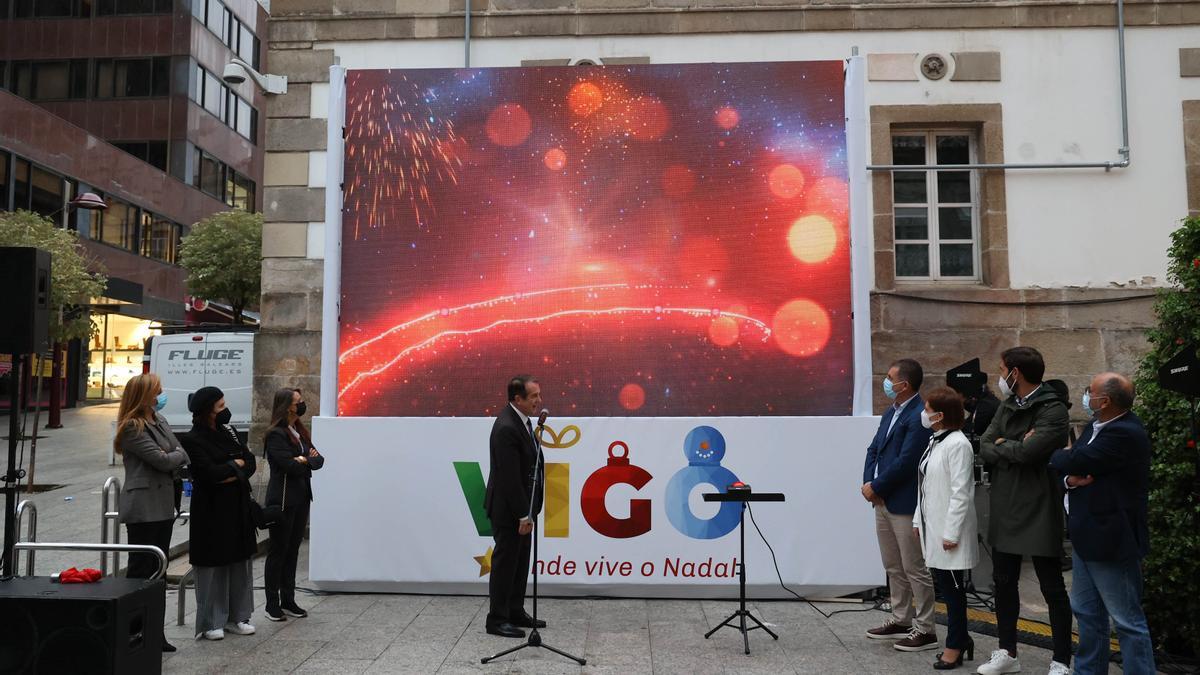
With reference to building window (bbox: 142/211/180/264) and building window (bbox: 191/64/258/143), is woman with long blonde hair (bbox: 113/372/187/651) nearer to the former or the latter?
building window (bbox: 142/211/180/264)

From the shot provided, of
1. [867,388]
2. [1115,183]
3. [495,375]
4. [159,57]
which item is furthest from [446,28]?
[159,57]

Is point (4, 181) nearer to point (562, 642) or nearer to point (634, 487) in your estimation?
point (634, 487)

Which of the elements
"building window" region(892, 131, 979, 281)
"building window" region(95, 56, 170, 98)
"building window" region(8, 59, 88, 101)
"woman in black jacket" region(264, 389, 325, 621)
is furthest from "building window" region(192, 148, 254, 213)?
"woman in black jacket" region(264, 389, 325, 621)

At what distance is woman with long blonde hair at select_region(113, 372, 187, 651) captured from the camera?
5672 mm

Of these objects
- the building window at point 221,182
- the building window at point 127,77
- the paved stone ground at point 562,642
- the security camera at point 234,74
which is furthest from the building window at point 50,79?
the paved stone ground at point 562,642

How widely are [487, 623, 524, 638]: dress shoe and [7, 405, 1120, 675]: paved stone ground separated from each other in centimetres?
6

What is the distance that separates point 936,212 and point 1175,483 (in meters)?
5.06

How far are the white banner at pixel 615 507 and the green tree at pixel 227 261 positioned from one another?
2021 cm

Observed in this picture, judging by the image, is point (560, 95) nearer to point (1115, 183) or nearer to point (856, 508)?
point (856, 508)

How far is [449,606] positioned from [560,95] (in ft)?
13.9

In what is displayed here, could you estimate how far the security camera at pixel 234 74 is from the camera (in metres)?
9.96

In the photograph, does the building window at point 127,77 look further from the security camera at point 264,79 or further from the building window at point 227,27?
the security camera at point 264,79

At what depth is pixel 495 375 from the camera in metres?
7.48

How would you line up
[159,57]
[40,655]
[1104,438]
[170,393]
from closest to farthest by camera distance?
1. [40,655]
2. [1104,438]
3. [170,393]
4. [159,57]
